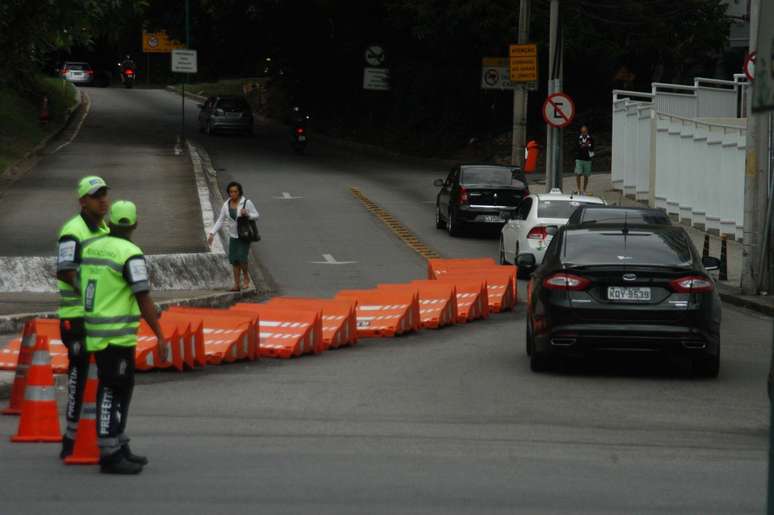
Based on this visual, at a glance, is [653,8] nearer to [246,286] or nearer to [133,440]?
[246,286]

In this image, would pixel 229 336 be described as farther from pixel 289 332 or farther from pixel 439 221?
pixel 439 221

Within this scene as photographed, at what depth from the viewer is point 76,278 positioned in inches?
383

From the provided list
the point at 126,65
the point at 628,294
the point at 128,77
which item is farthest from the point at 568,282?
the point at 126,65

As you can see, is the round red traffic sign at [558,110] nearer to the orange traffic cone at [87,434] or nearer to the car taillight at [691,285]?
the car taillight at [691,285]

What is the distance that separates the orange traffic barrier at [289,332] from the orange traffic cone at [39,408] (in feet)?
18.5

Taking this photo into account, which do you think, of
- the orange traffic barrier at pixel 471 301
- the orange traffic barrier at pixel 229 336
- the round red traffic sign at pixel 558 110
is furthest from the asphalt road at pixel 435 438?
the round red traffic sign at pixel 558 110

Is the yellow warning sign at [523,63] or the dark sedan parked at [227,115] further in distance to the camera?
the dark sedan parked at [227,115]

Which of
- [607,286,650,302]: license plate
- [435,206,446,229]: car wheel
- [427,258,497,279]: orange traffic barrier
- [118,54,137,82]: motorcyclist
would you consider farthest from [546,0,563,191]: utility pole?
[118,54,137,82]: motorcyclist

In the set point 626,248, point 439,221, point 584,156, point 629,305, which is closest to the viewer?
point 629,305

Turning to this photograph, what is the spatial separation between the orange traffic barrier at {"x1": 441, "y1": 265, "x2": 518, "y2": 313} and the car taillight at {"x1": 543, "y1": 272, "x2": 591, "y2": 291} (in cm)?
678

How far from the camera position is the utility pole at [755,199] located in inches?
898

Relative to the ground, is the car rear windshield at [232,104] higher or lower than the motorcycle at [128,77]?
lower

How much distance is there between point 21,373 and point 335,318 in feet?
19.1

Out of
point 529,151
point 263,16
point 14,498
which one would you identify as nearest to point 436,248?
point 529,151
